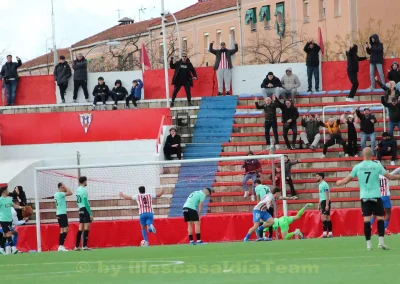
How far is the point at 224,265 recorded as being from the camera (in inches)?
847

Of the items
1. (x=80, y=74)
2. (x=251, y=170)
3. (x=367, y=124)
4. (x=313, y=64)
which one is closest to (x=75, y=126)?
(x=80, y=74)

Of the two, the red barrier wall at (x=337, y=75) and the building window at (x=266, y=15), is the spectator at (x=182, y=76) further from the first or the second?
the building window at (x=266, y=15)

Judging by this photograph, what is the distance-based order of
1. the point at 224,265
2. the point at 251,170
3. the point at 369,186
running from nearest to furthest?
the point at 224,265, the point at 369,186, the point at 251,170

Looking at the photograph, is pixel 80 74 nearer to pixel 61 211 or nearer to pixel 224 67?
pixel 224 67

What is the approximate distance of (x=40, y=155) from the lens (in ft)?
137

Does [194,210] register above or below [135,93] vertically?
below

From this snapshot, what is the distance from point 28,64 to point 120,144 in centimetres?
7577

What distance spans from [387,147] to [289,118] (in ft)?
10.8

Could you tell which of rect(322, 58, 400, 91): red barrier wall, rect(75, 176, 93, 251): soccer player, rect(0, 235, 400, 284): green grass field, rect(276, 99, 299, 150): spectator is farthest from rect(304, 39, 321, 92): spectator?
rect(0, 235, 400, 284): green grass field

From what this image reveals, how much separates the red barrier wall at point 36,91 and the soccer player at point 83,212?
44.0 ft

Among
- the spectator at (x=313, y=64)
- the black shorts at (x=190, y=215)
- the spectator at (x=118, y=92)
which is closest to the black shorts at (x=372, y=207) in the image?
the black shorts at (x=190, y=215)

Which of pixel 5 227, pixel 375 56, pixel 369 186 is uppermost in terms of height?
pixel 375 56

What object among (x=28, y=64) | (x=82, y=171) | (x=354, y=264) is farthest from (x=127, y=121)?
(x=28, y=64)

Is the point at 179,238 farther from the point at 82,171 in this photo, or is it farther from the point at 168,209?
the point at 82,171
